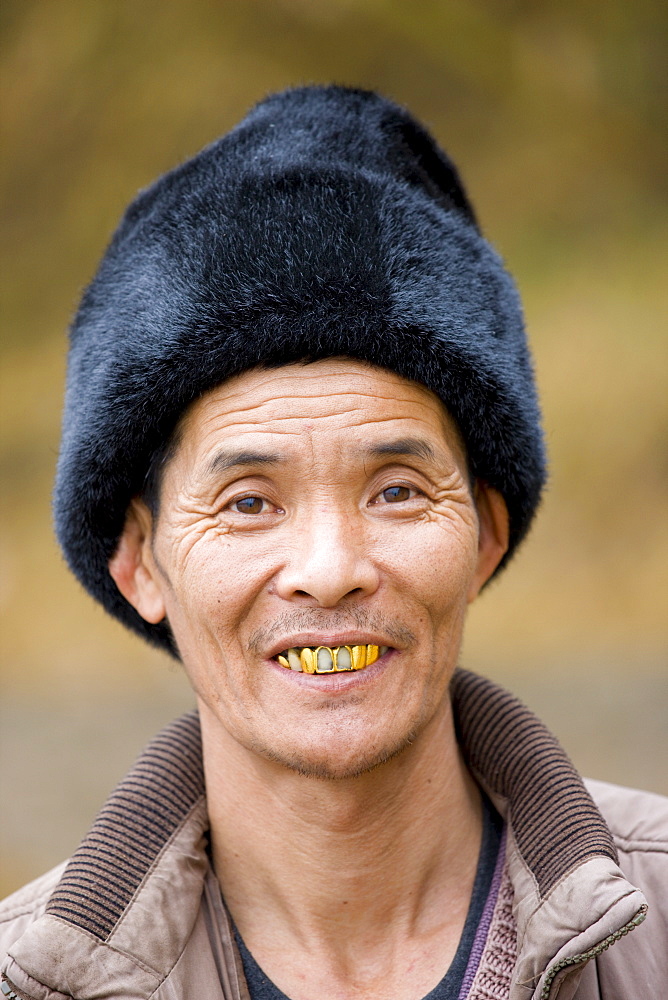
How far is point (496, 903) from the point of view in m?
2.27

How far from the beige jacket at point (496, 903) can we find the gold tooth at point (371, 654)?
427 mm

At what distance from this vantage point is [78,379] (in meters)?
2.49

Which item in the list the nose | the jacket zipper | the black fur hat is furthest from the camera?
the black fur hat

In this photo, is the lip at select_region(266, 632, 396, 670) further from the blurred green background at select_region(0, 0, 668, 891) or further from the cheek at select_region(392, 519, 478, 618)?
the blurred green background at select_region(0, 0, 668, 891)

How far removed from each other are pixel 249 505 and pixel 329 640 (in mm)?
305

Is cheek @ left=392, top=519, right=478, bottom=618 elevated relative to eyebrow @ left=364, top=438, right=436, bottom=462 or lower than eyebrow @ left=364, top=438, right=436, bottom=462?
lower

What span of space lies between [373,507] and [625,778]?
9.28 ft

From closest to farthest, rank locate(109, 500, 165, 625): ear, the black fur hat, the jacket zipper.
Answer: the jacket zipper, the black fur hat, locate(109, 500, 165, 625): ear

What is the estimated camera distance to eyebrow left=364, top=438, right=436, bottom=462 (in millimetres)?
2256

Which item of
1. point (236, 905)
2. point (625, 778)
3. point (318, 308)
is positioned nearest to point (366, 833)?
point (236, 905)

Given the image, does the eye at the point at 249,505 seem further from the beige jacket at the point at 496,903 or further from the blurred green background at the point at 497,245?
the blurred green background at the point at 497,245

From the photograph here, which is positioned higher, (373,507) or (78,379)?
(78,379)

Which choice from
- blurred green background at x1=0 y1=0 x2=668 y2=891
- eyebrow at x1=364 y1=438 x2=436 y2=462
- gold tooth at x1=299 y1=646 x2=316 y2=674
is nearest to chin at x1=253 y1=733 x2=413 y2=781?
gold tooth at x1=299 y1=646 x2=316 y2=674

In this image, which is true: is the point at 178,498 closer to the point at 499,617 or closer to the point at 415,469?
the point at 415,469
